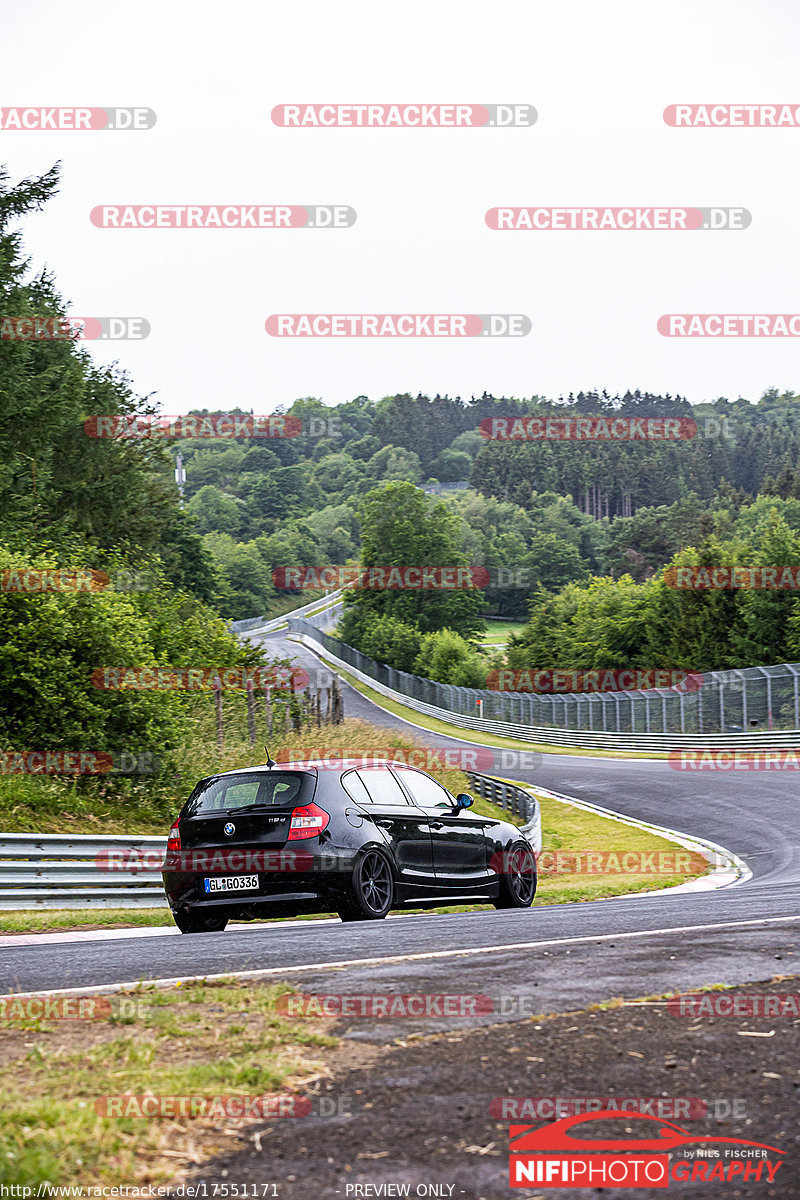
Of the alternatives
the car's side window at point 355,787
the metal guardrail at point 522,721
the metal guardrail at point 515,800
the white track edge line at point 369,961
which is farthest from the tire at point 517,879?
the metal guardrail at point 522,721

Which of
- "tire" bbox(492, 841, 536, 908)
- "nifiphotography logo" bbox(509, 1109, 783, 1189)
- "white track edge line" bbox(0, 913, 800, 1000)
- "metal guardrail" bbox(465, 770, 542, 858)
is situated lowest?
"metal guardrail" bbox(465, 770, 542, 858)

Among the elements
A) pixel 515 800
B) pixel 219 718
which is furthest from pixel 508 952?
pixel 515 800

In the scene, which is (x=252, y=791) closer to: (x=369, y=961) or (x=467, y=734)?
(x=369, y=961)

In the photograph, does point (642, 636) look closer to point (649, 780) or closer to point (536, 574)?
point (649, 780)

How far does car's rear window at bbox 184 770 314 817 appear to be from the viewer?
10.9 metres

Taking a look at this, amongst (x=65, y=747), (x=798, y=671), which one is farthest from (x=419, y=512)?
(x=65, y=747)

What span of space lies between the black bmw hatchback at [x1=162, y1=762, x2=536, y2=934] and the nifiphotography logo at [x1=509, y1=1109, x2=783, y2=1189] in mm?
6623

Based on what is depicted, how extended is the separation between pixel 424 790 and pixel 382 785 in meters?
0.76

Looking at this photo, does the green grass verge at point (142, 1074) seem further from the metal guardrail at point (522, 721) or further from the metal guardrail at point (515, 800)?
the metal guardrail at point (522, 721)

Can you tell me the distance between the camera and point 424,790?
40.3 feet

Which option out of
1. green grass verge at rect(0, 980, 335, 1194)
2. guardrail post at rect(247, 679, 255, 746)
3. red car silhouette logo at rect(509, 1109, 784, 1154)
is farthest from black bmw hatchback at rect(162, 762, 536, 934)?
guardrail post at rect(247, 679, 255, 746)

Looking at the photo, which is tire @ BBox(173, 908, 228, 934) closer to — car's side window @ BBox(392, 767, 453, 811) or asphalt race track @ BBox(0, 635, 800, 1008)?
asphalt race track @ BBox(0, 635, 800, 1008)

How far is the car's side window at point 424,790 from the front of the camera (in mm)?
12062

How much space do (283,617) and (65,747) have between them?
137m
